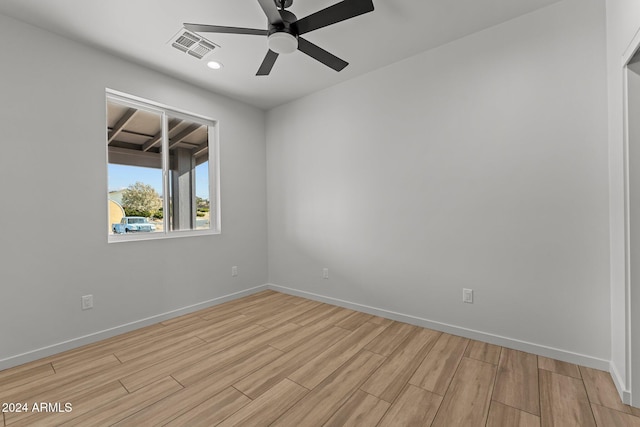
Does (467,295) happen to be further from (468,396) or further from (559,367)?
(468,396)

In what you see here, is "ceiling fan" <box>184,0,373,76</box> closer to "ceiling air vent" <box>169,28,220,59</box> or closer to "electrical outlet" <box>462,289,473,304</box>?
"ceiling air vent" <box>169,28,220,59</box>

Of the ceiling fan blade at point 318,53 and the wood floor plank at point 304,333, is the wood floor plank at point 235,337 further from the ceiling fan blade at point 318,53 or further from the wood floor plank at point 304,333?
the ceiling fan blade at point 318,53

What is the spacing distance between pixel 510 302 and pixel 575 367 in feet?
1.83

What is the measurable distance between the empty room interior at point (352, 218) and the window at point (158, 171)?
3cm

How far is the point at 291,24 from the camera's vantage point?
1.88m

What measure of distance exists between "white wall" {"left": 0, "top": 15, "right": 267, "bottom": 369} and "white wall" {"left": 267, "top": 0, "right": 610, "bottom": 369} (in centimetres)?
193

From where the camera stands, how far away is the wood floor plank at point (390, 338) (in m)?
2.37

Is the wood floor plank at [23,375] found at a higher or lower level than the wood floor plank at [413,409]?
higher

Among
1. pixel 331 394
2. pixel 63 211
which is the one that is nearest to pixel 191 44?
pixel 63 211

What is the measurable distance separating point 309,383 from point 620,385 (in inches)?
76.4

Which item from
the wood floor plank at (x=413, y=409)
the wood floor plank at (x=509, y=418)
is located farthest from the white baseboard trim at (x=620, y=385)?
the wood floor plank at (x=413, y=409)

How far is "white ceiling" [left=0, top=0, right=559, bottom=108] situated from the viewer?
6.92 feet

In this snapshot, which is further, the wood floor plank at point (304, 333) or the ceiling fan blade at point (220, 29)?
the wood floor plank at point (304, 333)

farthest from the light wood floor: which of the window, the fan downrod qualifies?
the fan downrod
